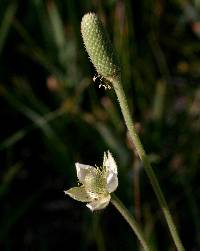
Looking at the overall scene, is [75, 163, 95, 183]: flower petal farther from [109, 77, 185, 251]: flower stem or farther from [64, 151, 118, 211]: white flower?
[109, 77, 185, 251]: flower stem

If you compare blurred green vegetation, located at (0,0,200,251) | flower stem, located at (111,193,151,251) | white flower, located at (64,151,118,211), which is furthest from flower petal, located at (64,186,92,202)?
blurred green vegetation, located at (0,0,200,251)

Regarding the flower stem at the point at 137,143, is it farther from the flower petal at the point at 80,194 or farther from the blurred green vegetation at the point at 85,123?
the blurred green vegetation at the point at 85,123

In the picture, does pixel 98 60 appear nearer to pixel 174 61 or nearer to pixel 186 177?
pixel 186 177

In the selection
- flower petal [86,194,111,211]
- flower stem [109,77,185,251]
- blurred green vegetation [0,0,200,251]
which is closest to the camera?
flower stem [109,77,185,251]

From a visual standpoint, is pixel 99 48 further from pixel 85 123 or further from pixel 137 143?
pixel 85 123

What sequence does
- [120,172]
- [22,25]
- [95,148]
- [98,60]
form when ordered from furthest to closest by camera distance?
[22,25], [95,148], [120,172], [98,60]

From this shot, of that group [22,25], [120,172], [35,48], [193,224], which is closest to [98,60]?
[120,172]
